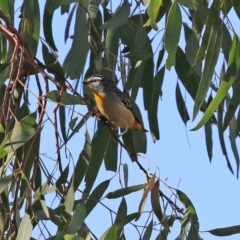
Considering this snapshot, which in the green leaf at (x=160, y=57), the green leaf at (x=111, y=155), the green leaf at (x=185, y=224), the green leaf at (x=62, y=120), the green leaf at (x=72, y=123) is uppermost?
the green leaf at (x=160, y=57)

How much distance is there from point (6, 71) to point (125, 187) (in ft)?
1.88

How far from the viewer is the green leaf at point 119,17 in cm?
272

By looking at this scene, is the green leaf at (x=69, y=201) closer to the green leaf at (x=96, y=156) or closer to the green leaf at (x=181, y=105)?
the green leaf at (x=96, y=156)

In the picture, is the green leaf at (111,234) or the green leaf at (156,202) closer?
the green leaf at (111,234)

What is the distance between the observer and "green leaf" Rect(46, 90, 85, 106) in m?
2.38

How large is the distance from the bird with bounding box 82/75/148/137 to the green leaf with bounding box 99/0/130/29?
56 cm

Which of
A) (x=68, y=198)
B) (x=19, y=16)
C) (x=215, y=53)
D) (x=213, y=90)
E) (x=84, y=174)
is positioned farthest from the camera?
(x=213, y=90)

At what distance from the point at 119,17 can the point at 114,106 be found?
96 centimetres

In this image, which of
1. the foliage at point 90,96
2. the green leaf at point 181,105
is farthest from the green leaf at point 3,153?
the green leaf at point 181,105

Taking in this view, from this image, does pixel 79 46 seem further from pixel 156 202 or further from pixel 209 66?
pixel 156 202

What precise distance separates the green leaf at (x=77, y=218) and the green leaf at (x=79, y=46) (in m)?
0.58

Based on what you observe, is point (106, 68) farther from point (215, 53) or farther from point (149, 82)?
point (215, 53)

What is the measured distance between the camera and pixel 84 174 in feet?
9.55

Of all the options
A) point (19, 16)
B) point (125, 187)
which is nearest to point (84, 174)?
point (125, 187)
